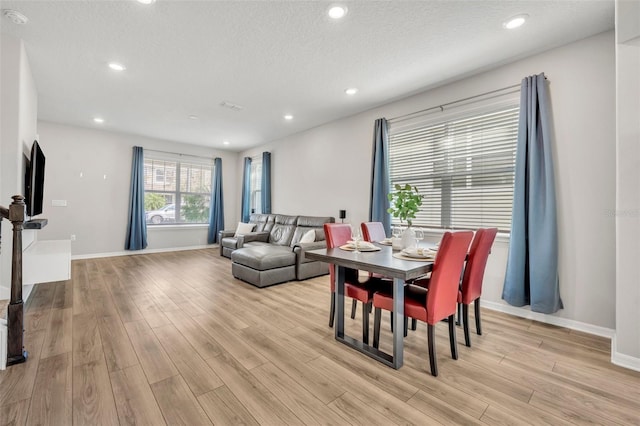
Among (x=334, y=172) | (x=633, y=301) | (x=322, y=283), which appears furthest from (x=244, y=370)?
(x=334, y=172)

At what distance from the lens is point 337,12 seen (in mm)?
2318

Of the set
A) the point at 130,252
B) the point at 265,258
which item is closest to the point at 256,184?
the point at 130,252

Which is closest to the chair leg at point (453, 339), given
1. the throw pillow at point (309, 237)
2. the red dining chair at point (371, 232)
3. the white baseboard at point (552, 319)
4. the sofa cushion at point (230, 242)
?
the red dining chair at point (371, 232)

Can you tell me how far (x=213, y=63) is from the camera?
3160 millimetres

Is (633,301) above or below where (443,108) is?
below

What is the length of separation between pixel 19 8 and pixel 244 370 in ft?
11.4

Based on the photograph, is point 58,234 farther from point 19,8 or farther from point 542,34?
point 542,34

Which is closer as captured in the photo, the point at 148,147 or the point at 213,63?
the point at 213,63

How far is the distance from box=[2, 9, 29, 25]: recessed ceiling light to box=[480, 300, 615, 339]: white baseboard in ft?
17.6

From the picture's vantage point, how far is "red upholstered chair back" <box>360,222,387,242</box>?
10.5 feet

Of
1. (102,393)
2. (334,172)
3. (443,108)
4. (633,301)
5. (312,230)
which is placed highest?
(443,108)

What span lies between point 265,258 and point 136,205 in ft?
13.8

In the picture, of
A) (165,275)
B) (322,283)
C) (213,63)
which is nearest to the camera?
(213,63)

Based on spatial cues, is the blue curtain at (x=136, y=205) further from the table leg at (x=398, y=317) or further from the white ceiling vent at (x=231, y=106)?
the table leg at (x=398, y=317)
